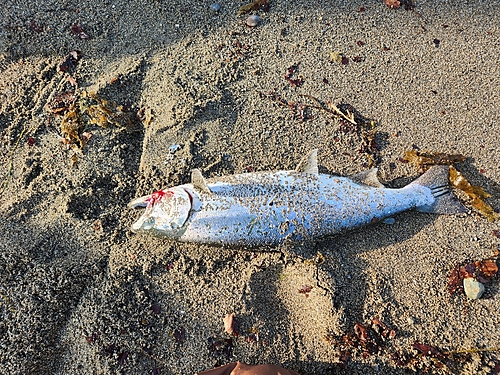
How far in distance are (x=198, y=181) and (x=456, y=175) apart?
2.43 metres

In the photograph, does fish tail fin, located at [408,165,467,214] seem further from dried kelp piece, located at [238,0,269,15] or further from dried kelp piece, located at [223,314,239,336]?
dried kelp piece, located at [238,0,269,15]

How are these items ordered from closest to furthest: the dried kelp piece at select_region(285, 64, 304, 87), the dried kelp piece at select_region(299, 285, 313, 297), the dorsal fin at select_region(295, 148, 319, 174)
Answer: the dried kelp piece at select_region(299, 285, 313, 297) → the dorsal fin at select_region(295, 148, 319, 174) → the dried kelp piece at select_region(285, 64, 304, 87)

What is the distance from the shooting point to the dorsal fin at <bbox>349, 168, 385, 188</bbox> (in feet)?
11.6

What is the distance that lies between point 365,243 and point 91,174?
2.65 meters

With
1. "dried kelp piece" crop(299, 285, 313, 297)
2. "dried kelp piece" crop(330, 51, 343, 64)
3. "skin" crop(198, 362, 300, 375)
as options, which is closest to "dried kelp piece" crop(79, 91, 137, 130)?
"dried kelp piece" crop(330, 51, 343, 64)

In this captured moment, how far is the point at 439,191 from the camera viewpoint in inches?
140

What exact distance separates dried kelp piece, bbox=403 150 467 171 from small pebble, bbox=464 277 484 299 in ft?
3.60

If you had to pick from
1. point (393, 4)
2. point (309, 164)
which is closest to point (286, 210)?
point (309, 164)

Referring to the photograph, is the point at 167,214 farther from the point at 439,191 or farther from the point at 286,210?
the point at 439,191

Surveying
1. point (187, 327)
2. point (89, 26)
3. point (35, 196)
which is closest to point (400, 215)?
point (187, 327)

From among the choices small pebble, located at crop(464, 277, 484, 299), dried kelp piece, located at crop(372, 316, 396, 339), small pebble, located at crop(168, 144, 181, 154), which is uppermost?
small pebble, located at crop(168, 144, 181, 154)

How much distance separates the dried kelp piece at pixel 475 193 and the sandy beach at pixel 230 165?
0.24 feet

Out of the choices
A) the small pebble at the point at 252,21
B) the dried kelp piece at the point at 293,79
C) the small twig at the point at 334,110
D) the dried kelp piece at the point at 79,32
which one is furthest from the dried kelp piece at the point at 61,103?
the small twig at the point at 334,110

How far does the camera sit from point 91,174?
3.57 metres
